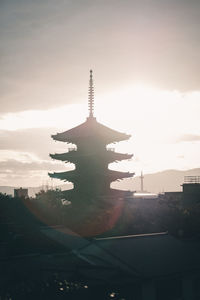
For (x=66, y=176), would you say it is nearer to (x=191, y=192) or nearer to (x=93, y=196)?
(x=93, y=196)

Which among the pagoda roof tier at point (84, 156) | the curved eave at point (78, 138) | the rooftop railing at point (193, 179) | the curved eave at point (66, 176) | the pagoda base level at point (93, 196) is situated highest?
the curved eave at point (78, 138)

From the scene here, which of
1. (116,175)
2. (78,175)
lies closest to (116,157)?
(116,175)

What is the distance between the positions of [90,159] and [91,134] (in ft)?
11.6

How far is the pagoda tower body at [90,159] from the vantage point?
60.6m

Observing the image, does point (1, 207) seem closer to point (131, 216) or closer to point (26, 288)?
point (131, 216)

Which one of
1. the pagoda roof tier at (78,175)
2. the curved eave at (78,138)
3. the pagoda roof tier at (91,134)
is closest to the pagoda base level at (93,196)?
the pagoda roof tier at (78,175)

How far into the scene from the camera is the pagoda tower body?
60562 mm

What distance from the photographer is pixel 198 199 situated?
7750cm

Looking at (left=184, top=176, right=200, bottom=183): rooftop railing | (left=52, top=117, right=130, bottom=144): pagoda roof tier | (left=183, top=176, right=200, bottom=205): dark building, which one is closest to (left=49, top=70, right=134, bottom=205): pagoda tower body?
(left=52, top=117, right=130, bottom=144): pagoda roof tier

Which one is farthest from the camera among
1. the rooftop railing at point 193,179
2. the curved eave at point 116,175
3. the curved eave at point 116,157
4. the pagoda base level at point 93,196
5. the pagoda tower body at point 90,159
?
the rooftop railing at point 193,179

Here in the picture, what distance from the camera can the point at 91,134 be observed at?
198ft

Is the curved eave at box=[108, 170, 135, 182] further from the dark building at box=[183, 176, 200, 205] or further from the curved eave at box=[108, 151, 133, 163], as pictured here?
the dark building at box=[183, 176, 200, 205]

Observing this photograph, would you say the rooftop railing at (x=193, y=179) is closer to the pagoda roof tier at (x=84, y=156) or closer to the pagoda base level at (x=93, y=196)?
the pagoda base level at (x=93, y=196)

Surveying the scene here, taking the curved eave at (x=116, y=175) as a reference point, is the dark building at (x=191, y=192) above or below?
below
